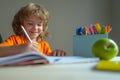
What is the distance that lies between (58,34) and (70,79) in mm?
1662

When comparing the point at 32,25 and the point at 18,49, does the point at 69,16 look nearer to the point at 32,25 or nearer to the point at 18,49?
the point at 32,25

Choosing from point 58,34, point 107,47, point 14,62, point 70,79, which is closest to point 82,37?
point 107,47

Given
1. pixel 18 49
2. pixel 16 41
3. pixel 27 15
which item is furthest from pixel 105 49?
pixel 27 15

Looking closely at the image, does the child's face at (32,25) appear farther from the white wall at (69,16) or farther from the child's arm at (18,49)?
the white wall at (69,16)

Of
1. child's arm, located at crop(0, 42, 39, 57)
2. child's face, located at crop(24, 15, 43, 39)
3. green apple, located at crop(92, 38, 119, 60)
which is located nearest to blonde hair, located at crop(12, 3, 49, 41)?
child's face, located at crop(24, 15, 43, 39)

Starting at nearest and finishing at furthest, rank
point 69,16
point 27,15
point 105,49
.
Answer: point 105,49
point 27,15
point 69,16

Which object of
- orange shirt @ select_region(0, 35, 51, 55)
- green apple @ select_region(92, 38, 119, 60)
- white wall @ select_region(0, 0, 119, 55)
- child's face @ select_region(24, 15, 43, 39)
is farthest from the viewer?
white wall @ select_region(0, 0, 119, 55)

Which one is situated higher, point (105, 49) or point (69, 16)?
point (69, 16)

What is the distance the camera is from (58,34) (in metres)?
2.01

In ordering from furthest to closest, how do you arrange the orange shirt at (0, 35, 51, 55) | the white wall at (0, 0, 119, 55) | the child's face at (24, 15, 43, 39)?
A: the white wall at (0, 0, 119, 55) → the child's face at (24, 15, 43, 39) → the orange shirt at (0, 35, 51, 55)

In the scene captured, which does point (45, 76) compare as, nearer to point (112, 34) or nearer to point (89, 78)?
point (89, 78)

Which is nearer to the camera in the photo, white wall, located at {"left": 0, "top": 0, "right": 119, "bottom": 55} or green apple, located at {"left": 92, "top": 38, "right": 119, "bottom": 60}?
green apple, located at {"left": 92, "top": 38, "right": 119, "bottom": 60}

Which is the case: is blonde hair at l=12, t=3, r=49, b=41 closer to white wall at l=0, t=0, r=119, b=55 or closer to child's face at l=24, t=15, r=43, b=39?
child's face at l=24, t=15, r=43, b=39

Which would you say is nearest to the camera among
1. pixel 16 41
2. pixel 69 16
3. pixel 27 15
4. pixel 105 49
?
pixel 105 49
